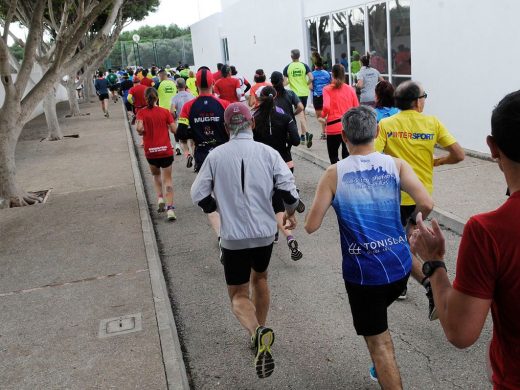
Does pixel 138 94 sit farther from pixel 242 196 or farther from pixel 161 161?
pixel 242 196

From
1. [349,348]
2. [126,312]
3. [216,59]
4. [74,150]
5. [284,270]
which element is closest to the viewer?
[349,348]

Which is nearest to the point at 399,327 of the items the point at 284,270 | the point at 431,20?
the point at 284,270

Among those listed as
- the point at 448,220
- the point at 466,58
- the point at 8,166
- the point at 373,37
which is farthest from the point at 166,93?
the point at 448,220

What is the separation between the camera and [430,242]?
6.45 feet

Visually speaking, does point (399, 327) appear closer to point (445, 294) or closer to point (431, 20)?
point (445, 294)

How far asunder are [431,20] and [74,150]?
10.1 metres

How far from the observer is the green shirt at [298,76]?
43.5 feet

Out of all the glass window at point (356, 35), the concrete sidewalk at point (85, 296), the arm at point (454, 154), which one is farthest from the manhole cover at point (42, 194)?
the glass window at point (356, 35)

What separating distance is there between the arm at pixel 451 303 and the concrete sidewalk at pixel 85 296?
2.32 meters

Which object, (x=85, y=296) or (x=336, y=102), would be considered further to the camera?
(x=336, y=102)

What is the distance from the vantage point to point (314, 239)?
7.07 meters

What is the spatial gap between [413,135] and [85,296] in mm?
3375

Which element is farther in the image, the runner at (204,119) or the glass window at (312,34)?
the glass window at (312,34)

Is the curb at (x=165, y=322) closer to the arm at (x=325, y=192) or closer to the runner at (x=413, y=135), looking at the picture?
the arm at (x=325, y=192)
